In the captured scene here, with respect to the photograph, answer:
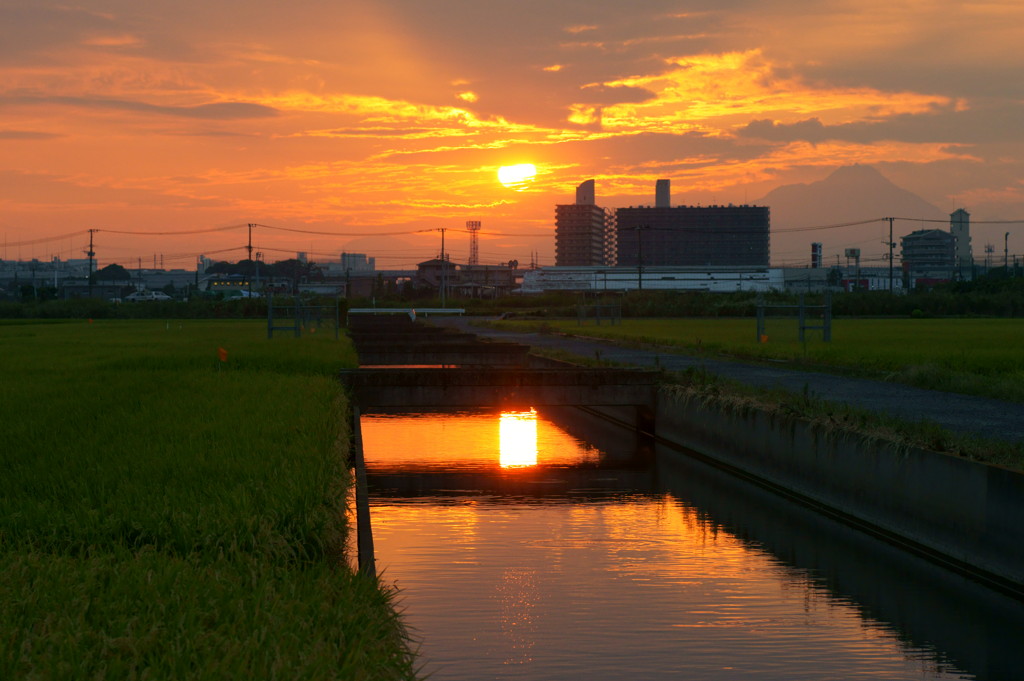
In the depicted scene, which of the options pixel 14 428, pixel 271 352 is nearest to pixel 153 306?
pixel 271 352

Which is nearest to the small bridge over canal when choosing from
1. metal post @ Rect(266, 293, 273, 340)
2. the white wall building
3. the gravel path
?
the gravel path

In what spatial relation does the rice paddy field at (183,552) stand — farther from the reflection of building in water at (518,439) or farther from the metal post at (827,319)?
the metal post at (827,319)

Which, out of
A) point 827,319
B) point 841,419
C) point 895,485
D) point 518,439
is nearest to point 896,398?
point 841,419

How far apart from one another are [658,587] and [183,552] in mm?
5607

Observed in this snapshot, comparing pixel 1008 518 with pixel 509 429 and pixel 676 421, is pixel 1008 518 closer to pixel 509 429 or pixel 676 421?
pixel 676 421

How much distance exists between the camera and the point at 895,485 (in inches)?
559

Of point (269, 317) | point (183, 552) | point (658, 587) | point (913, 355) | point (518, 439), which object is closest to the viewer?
point (183, 552)

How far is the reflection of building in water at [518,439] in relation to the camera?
2198cm

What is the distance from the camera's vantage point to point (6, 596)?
713cm

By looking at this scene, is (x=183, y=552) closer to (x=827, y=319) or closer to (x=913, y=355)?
(x=913, y=355)

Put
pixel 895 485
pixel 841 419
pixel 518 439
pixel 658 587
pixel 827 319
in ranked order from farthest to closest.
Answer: pixel 827 319
pixel 518 439
pixel 841 419
pixel 895 485
pixel 658 587

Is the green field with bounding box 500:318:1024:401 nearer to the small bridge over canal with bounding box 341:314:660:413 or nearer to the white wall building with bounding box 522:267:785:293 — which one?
the small bridge over canal with bounding box 341:314:660:413

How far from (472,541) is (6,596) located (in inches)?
312

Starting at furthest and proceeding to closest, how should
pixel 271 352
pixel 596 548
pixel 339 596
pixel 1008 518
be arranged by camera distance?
pixel 271 352, pixel 596 548, pixel 1008 518, pixel 339 596
